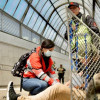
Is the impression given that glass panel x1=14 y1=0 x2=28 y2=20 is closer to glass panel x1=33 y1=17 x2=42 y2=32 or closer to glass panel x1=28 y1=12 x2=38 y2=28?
glass panel x1=28 y1=12 x2=38 y2=28

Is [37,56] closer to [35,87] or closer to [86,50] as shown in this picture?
[35,87]

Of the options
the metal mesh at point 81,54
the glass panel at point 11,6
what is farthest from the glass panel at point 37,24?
Answer: the metal mesh at point 81,54

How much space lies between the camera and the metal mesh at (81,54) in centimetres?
210

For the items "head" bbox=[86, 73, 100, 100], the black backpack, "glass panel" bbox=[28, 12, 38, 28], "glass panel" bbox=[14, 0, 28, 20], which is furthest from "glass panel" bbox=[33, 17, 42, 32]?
"head" bbox=[86, 73, 100, 100]

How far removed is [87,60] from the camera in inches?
88.4

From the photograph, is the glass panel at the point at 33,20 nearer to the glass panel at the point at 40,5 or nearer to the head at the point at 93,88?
the glass panel at the point at 40,5

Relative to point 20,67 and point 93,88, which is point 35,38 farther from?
point 93,88

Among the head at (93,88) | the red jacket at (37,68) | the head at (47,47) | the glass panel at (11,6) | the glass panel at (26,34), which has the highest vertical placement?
the glass panel at (11,6)

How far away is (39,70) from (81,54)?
121cm

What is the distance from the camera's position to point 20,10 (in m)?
13.6

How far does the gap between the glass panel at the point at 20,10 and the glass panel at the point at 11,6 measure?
1.54 feet

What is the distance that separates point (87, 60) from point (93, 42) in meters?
0.27

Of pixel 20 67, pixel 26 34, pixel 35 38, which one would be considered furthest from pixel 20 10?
pixel 20 67

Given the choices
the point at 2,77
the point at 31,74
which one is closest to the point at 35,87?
the point at 31,74
